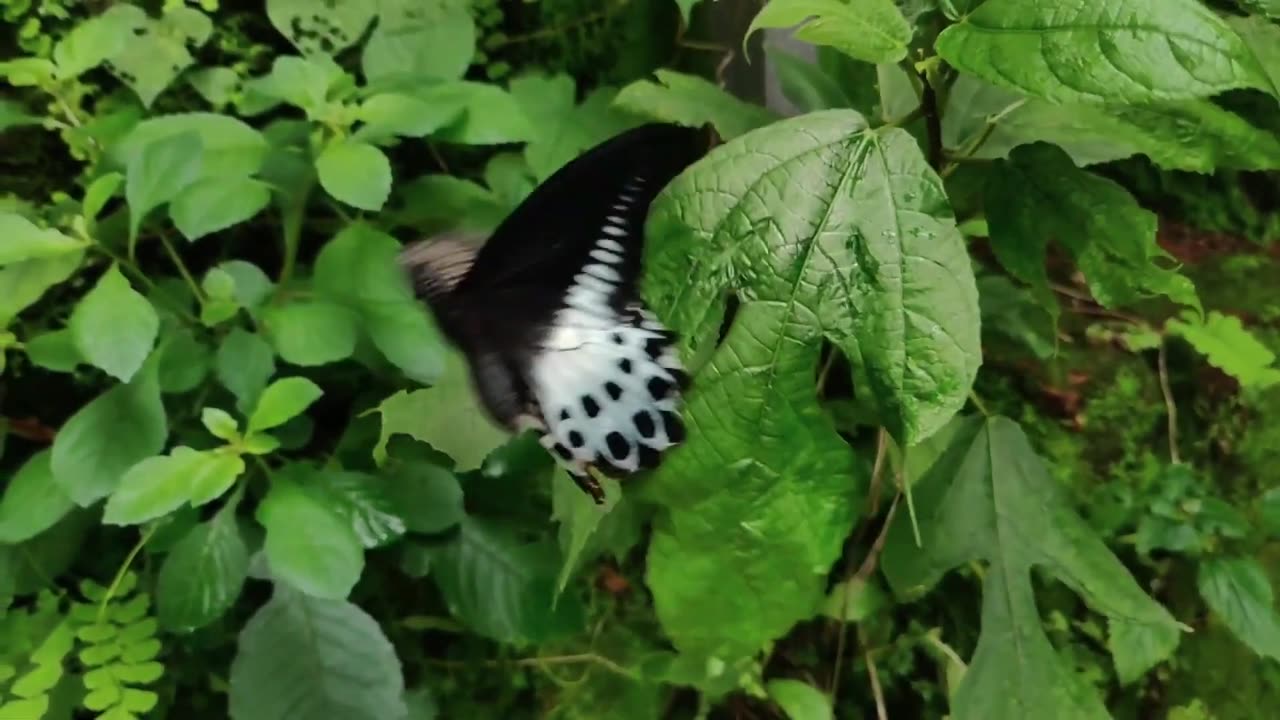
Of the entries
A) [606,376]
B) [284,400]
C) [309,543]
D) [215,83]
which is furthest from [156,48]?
[606,376]

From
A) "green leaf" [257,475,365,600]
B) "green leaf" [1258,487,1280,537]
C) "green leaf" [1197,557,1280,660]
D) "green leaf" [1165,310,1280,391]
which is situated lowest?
"green leaf" [1197,557,1280,660]

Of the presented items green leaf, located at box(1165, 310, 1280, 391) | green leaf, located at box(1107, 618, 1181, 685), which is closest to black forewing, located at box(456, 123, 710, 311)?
green leaf, located at box(1107, 618, 1181, 685)

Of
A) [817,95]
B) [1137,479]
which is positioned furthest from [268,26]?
[1137,479]

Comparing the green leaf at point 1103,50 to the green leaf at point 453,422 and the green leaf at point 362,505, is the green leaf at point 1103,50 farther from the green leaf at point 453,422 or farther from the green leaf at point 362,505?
the green leaf at point 362,505

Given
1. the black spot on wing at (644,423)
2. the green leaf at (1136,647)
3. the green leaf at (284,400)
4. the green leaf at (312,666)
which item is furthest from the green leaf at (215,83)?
the green leaf at (1136,647)

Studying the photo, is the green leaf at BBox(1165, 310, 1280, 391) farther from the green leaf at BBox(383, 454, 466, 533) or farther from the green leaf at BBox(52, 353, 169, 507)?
the green leaf at BBox(52, 353, 169, 507)

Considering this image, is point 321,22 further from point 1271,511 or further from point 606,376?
point 1271,511
